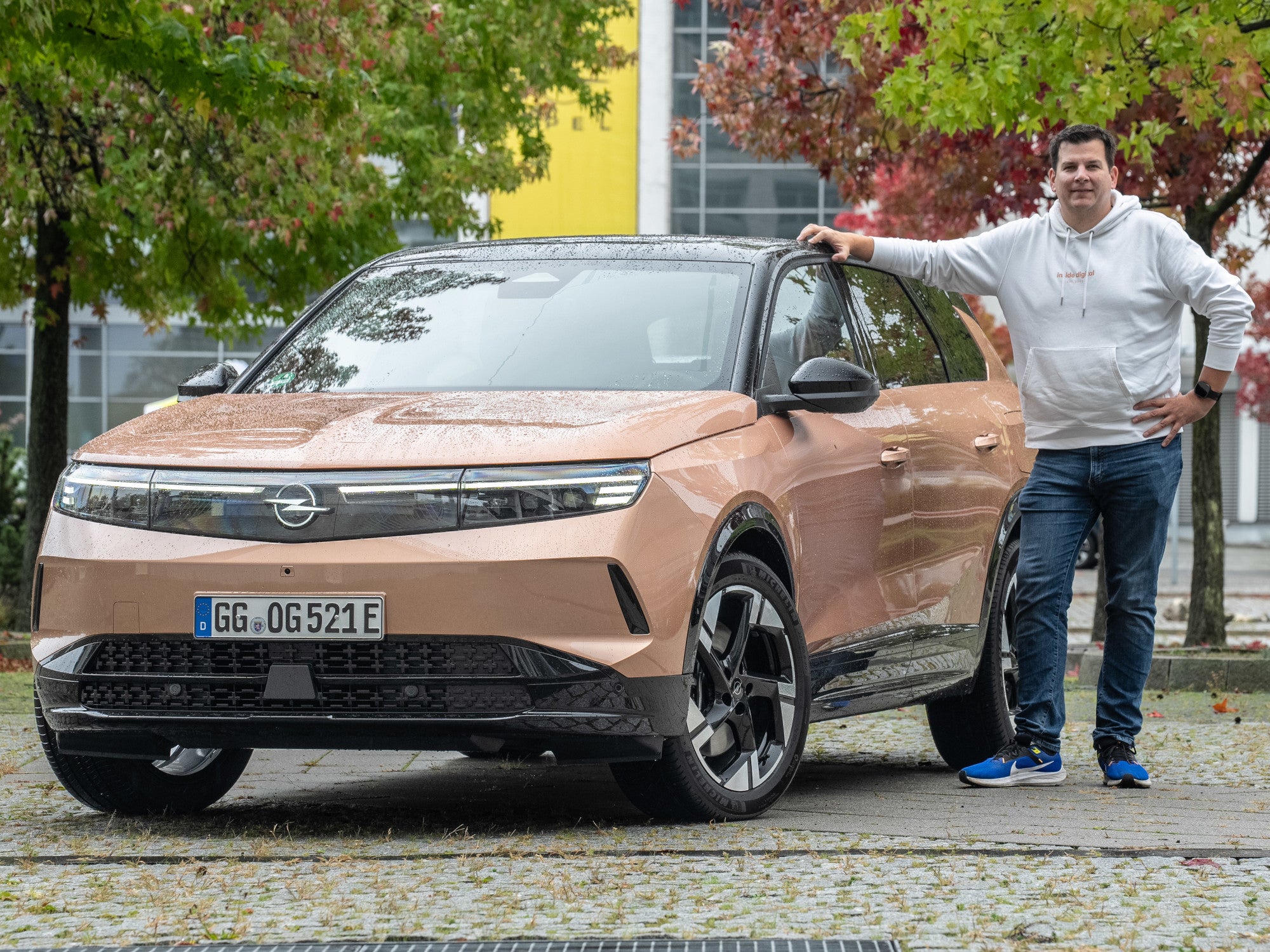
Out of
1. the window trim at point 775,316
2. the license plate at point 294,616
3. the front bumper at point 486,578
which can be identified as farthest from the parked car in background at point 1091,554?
the license plate at point 294,616

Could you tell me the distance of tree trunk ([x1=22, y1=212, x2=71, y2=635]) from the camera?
14688mm

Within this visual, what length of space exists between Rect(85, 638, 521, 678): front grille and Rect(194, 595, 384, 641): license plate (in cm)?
4

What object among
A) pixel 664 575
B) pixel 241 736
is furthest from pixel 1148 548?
pixel 241 736

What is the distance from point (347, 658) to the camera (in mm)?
4957

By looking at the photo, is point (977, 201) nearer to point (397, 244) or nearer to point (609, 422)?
point (397, 244)

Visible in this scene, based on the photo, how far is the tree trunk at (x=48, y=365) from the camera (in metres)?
14.7

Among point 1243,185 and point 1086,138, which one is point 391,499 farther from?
point 1243,185

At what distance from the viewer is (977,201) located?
14.5 m

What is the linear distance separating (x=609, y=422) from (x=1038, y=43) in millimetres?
6052

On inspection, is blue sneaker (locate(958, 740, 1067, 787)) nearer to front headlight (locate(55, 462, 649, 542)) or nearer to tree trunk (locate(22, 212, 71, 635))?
front headlight (locate(55, 462, 649, 542))

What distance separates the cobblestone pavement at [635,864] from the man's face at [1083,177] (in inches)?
72.5

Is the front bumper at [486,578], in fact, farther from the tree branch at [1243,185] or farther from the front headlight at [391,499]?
the tree branch at [1243,185]

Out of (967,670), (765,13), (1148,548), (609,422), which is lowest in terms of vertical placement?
(967,670)

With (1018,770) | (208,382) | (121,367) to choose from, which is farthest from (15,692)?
(121,367)
